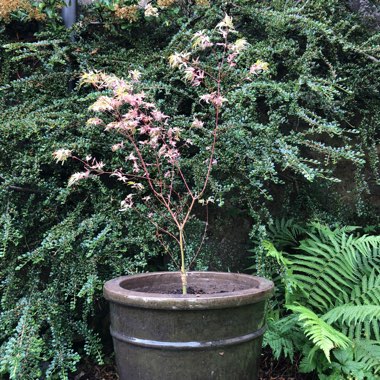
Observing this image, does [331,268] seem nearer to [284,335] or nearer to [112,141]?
[284,335]

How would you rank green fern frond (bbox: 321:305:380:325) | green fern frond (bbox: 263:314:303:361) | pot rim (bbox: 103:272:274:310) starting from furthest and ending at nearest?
green fern frond (bbox: 263:314:303:361) → green fern frond (bbox: 321:305:380:325) → pot rim (bbox: 103:272:274:310)

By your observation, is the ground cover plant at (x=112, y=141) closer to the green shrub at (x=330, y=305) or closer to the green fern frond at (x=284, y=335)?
the green shrub at (x=330, y=305)

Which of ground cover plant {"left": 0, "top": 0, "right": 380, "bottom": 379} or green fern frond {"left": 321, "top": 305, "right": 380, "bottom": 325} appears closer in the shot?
green fern frond {"left": 321, "top": 305, "right": 380, "bottom": 325}

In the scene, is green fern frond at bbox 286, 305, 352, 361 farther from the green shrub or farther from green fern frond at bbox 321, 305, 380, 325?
green fern frond at bbox 321, 305, 380, 325

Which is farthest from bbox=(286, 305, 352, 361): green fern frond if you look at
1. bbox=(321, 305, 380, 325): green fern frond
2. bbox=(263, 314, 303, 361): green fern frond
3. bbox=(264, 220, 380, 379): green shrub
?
bbox=(263, 314, 303, 361): green fern frond

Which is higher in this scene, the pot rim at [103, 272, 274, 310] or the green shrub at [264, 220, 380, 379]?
the pot rim at [103, 272, 274, 310]

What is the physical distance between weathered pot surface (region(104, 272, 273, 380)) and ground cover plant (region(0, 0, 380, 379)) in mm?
447

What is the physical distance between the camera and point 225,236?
2.81m

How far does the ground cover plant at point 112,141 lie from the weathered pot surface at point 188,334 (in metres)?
0.45

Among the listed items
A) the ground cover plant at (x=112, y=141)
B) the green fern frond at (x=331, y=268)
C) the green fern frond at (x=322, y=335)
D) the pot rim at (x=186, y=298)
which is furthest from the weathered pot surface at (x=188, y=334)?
the green fern frond at (x=331, y=268)

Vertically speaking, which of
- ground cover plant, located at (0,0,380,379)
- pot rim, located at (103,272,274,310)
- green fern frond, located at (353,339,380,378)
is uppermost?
ground cover plant, located at (0,0,380,379)

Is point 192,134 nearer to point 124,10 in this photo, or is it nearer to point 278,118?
point 278,118

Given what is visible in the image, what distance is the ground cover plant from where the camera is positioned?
2.20 meters

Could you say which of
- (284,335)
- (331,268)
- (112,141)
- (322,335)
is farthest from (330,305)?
(112,141)
